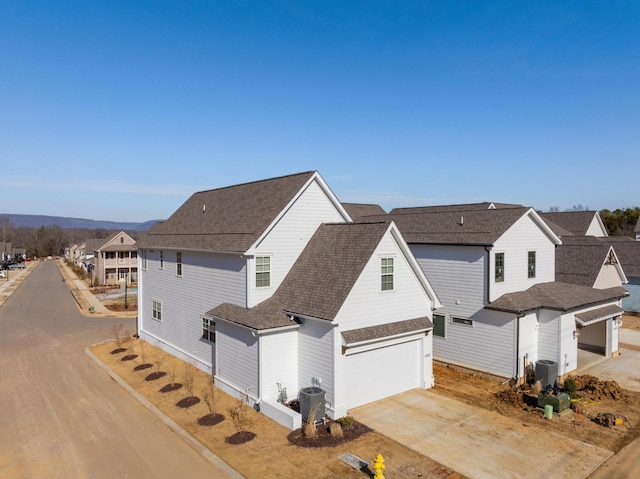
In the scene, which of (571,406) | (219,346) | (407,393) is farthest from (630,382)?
(219,346)

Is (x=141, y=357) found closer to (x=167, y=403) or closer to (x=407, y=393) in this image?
(x=167, y=403)

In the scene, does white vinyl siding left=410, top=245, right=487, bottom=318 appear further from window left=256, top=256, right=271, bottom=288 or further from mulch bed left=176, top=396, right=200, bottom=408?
mulch bed left=176, top=396, right=200, bottom=408

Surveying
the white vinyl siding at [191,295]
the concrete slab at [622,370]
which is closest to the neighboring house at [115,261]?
the white vinyl siding at [191,295]

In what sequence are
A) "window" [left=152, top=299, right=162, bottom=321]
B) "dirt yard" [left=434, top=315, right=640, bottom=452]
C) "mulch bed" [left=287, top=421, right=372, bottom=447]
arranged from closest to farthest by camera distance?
1. "mulch bed" [left=287, top=421, right=372, bottom=447]
2. "dirt yard" [left=434, top=315, right=640, bottom=452]
3. "window" [left=152, top=299, right=162, bottom=321]

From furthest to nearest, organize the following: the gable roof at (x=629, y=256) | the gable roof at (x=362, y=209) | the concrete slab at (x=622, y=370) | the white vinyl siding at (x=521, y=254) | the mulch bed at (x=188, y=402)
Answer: the gable roof at (x=362, y=209)
the gable roof at (x=629, y=256)
the white vinyl siding at (x=521, y=254)
the concrete slab at (x=622, y=370)
the mulch bed at (x=188, y=402)

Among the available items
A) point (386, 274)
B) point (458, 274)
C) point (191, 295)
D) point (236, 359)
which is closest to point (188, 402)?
point (236, 359)

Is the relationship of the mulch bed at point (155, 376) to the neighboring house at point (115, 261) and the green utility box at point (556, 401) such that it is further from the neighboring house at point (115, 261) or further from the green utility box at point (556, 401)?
the neighboring house at point (115, 261)

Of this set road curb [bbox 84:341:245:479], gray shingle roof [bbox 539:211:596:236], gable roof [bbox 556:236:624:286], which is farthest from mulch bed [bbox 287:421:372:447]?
gray shingle roof [bbox 539:211:596:236]
